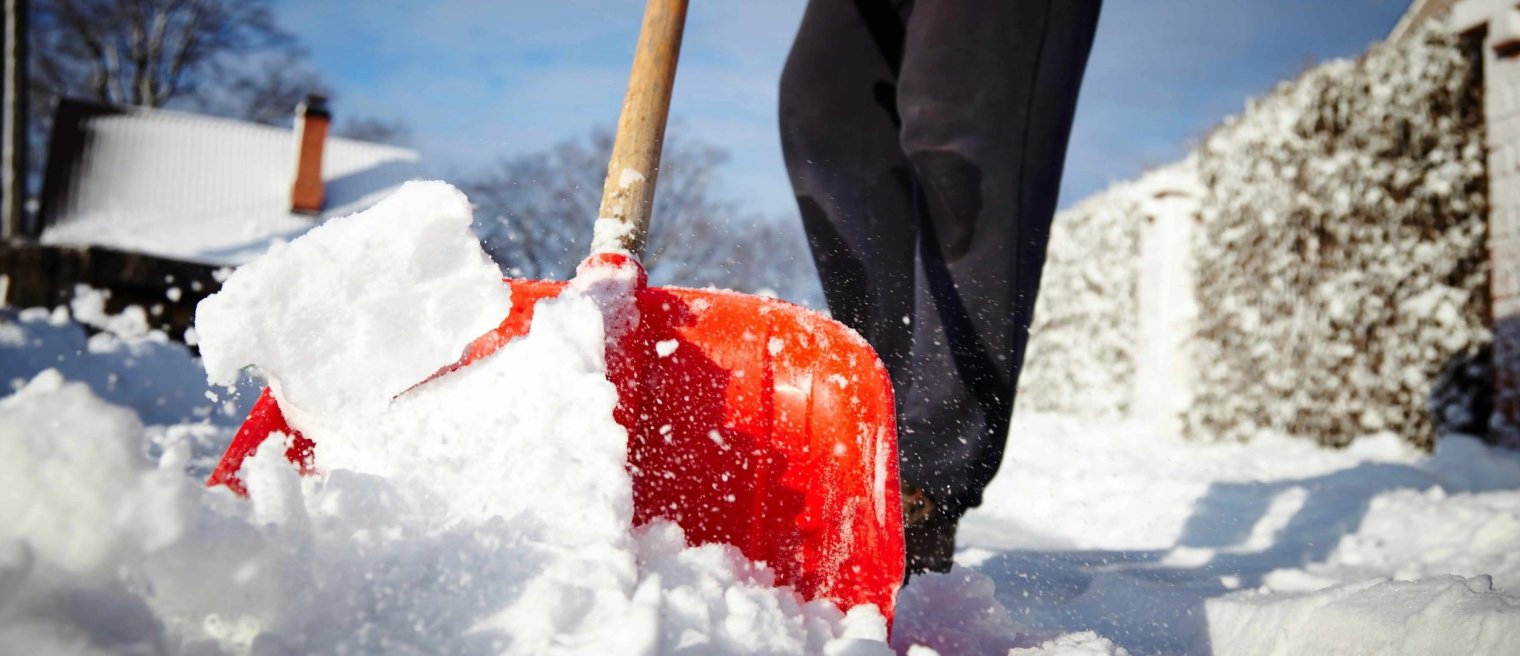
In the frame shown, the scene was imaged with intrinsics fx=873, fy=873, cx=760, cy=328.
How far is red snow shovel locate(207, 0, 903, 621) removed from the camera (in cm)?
102

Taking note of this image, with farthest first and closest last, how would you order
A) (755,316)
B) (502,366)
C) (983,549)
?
(983,549)
(755,316)
(502,366)

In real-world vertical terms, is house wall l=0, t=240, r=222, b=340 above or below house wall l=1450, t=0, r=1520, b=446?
below

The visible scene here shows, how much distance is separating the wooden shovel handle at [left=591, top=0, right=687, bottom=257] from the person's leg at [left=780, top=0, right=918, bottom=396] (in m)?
0.39

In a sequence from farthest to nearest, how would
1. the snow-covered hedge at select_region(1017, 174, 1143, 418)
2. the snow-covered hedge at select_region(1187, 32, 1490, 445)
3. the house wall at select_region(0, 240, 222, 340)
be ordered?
1. the snow-covered hedge at select_region(1017, 174, 1143, 418)
2. the house wall at select_region(0, 240, 222, 340)
3. the snow-covered hedge at select_region(1187, 32, 1490, 445)

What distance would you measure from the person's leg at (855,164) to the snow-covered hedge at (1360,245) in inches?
146

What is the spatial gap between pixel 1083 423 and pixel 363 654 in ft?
19.6

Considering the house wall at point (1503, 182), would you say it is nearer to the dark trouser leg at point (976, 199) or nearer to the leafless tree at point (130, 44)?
the dark trouser leg at point (976, 199)

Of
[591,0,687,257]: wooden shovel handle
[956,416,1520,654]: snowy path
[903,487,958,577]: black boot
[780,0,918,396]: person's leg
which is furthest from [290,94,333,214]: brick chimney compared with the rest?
[903,487,958,577]: black boot

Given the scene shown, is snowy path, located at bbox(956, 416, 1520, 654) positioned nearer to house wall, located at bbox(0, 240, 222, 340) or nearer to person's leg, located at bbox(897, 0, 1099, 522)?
person's leg, located at bbox(897, 0, 1099, 522)

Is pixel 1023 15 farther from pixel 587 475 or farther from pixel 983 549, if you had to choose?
pixel 983 549

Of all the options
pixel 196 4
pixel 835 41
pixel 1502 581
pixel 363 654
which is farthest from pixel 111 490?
pixel 196 4

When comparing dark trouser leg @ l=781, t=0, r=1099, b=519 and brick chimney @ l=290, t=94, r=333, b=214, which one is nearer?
dark trouser leg @ l=781, t=0, r=1099, b=519

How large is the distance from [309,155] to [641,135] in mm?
14766

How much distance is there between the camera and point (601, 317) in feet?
3.27
